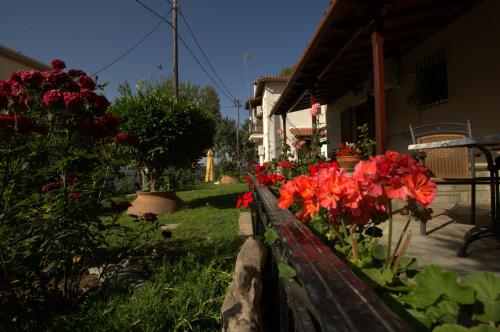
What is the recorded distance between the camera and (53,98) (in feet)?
5.20

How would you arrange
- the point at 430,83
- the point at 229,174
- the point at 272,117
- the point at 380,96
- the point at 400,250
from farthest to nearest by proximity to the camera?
the point at 229,174, the point at 272,117, the point at 430,83, the point at 380,96, the point at 400,250

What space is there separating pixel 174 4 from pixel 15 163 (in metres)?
13.8

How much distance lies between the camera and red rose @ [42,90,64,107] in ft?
5.17

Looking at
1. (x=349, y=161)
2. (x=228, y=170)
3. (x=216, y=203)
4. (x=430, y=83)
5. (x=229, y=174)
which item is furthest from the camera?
(x=228, y=170)

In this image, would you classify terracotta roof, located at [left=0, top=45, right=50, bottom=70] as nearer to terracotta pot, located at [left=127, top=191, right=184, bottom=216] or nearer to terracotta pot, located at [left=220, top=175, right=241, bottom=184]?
terracotta pot, located at [left=127, top=191, right=184, bottom=216]

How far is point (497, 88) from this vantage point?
4.13m

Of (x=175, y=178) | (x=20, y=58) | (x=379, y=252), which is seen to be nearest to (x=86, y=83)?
(x=379, y=252)

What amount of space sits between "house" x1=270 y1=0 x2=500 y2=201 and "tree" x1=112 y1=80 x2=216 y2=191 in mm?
2251

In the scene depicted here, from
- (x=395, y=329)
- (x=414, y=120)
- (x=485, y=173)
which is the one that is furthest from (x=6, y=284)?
(x=414, y=120)

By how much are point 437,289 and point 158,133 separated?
5.70 m

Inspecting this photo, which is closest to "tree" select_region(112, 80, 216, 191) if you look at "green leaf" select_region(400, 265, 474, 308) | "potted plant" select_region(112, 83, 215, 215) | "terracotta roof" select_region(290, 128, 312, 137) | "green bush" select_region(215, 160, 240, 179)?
"potted plant" select_region(112, 83, 215, 215)

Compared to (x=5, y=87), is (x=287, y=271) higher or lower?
lower

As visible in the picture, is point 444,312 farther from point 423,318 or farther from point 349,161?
point 349,161

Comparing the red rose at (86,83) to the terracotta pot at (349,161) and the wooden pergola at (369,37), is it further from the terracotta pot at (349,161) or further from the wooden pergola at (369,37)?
the terracotta pot at (349,161)
